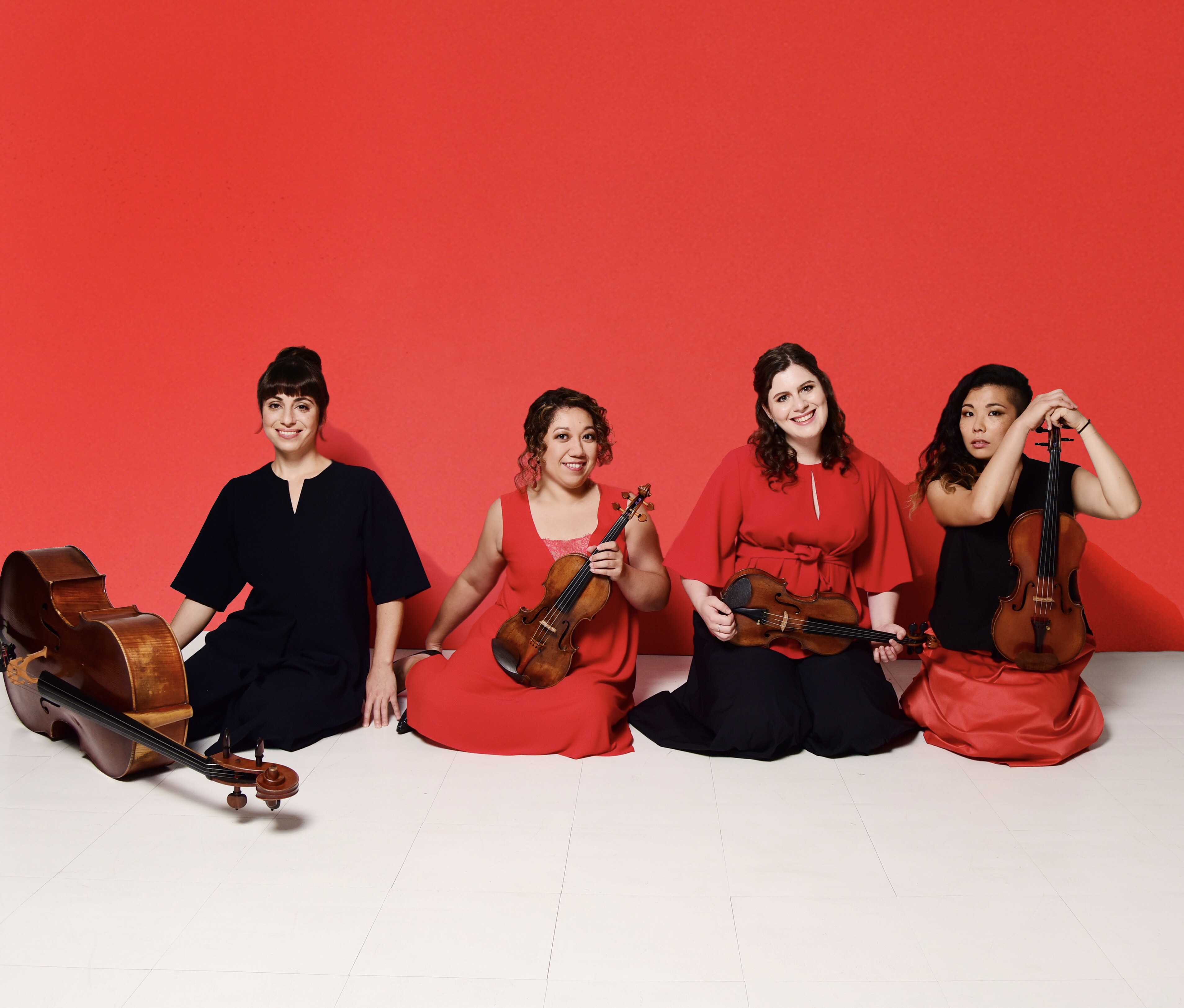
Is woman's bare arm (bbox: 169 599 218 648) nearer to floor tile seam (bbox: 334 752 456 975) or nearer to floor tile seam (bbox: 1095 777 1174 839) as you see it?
floor tile seam (bbox: 334 752 456 975)

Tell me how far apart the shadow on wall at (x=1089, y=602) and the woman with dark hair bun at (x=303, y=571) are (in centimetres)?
67

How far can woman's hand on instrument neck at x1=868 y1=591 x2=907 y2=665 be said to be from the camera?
7.86 ft

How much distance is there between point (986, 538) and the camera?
2.43 metres

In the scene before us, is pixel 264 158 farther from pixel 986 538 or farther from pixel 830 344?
pixel 986 538

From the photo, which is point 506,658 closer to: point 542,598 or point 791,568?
point 542,598

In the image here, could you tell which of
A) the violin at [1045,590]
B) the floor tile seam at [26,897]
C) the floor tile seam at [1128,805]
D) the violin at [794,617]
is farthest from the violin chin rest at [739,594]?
the floor tile seam at [26,897]

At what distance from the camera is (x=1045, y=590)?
2.18 meters

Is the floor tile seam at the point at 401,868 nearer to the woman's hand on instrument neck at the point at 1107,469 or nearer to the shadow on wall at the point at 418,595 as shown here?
the shadow on wall at the point at 418,595

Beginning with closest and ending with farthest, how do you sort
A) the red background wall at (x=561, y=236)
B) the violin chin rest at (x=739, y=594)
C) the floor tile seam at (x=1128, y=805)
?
the floor tile seam at (x=1128, y=805) < the violin chin rest at (x=739, y=594) < the red background wall at (x=561, y=236)

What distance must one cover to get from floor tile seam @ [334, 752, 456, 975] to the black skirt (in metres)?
0.56

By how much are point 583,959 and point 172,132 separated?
320cm

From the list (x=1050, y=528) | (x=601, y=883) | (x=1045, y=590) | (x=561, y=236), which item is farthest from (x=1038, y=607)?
(x=561, y=236)

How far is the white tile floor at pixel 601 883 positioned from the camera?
1.45 meters

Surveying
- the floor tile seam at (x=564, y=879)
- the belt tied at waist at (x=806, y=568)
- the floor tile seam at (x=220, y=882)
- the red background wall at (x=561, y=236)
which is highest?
the red background wall at (x=561, y=236)
